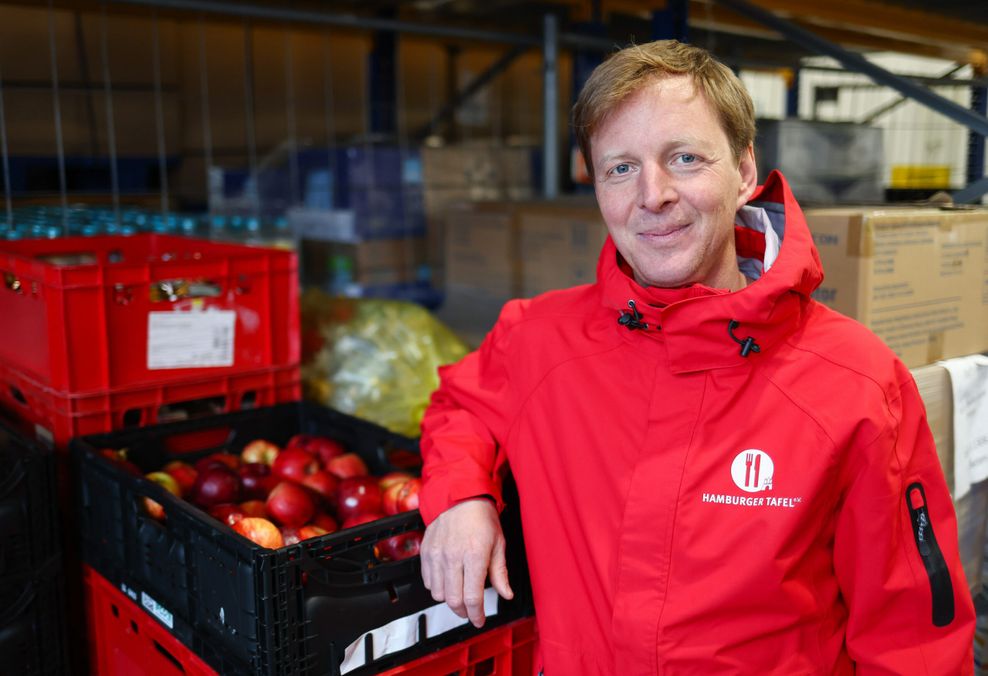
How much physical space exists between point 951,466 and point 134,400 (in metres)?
1.88

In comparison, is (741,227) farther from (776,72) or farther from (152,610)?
(776,72)

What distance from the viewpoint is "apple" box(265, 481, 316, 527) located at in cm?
183

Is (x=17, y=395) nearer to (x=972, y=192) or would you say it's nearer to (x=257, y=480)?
(x=257, y=480)

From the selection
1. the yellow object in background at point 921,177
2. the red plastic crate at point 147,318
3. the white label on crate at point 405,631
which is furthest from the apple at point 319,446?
the yellow object in background at point 921,177

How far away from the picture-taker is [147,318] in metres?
2.08

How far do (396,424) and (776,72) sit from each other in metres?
4.15

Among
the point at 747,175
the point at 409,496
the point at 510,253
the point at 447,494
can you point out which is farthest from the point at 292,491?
the point at 510,253

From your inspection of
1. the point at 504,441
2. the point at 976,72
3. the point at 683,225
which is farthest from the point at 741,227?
the point at 976,72

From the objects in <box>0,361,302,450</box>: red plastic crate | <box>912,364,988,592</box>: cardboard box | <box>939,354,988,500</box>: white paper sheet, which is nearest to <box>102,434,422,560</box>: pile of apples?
<box>0,361,302,450</box>: red plastic crate

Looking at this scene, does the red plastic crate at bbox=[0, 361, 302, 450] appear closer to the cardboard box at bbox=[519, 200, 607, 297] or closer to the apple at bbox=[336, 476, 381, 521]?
the apple at bbox=[336, 476, 381, 521]

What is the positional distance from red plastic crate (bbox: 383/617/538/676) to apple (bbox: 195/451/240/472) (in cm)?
69

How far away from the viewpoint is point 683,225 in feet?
4.59

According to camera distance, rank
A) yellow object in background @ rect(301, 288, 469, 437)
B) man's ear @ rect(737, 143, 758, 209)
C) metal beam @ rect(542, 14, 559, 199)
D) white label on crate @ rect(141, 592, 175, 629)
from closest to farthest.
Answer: man's ear @ rect(737, 143, 758, 209) → white label on crate @ rect(141, 592, 175, 629) → yellow object in background @ rect(301, 288, 469, 437) → metal beam @ rect(542, 14, 559, 199)

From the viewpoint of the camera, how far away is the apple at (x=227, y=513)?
1741mm
